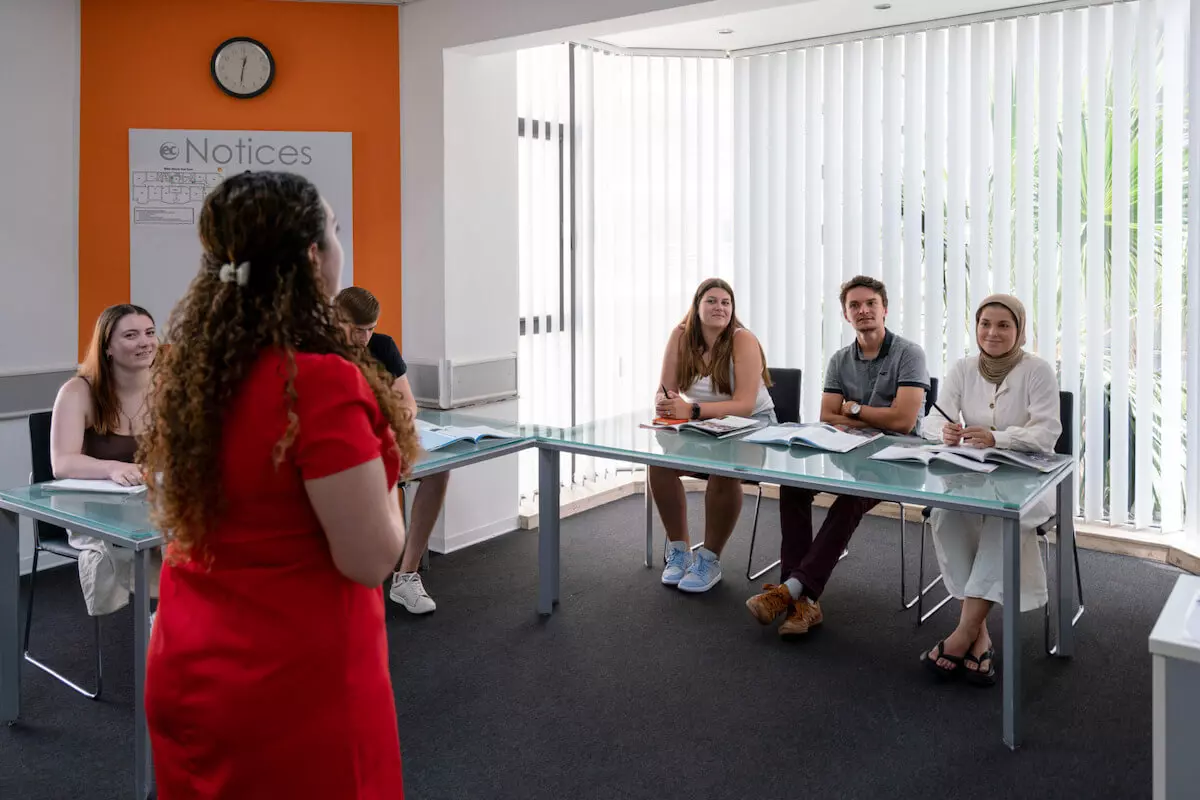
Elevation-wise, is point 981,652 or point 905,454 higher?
point 905,454

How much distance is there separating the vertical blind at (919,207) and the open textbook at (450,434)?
5.24ft

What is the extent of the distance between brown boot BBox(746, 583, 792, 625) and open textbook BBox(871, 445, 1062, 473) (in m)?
0.73

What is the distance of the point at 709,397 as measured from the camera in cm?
440

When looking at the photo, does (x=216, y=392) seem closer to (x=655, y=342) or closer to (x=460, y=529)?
(x=460, y=529)

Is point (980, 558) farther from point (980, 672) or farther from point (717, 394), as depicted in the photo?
point (717, 394)

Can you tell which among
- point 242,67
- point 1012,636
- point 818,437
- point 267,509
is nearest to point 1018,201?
point 818,437

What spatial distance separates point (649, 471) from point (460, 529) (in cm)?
109

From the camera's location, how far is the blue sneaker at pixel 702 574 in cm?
425

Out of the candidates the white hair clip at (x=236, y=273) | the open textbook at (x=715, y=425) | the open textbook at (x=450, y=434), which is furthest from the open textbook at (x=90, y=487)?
the open textbook at (x=715, y=425)

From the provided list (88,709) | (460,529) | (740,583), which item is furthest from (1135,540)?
(88,709)

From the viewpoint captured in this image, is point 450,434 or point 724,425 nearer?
point 450,434

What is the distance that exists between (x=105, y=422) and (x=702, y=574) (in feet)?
7.83

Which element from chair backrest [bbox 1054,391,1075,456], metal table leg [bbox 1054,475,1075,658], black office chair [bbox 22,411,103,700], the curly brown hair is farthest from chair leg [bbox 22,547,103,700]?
chair backrest [bbox 1054,391,1075,456]

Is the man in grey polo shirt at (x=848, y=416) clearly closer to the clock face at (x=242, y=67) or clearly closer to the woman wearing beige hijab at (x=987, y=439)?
the woman wearing beige hijab at (x=987, y=439)
